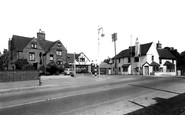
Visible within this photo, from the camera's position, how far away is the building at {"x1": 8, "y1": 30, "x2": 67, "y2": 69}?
39688 millimetres

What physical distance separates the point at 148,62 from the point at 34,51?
106ft

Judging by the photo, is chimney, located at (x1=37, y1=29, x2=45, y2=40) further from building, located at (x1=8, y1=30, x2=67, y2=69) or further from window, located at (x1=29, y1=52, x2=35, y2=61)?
window, located at (x1=29, y1=52, x2=35, y2=61)

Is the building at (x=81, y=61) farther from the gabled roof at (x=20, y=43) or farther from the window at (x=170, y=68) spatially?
the window at (x=170, y=68)

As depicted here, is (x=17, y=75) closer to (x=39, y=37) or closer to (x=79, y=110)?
(x=79, y=110)

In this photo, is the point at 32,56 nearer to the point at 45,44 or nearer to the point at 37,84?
the point at 45,44

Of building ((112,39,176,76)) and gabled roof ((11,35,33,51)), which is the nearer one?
gabled roof ((11,35,33,51))

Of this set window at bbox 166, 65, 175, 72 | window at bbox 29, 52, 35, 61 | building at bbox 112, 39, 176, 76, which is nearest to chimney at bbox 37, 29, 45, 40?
window at bbox 29, 52, 35, 61

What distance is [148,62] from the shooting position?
44.9 m

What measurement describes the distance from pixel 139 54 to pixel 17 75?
1333 inches

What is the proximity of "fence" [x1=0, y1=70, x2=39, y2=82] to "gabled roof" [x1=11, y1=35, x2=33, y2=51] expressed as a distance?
17495 millimetres

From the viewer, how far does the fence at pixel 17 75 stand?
2183 cm

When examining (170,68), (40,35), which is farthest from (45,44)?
(170,68)

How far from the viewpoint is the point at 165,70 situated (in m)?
47.0

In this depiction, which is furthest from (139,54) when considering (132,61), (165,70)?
(165,70)
